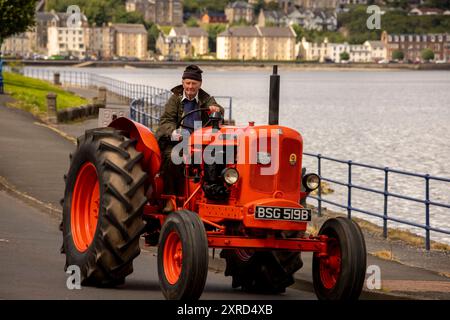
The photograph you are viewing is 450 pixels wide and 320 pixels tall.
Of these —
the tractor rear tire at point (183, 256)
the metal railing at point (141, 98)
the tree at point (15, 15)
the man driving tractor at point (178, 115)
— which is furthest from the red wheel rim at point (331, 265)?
the tree at point (15, 15)

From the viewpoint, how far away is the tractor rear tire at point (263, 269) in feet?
43.9

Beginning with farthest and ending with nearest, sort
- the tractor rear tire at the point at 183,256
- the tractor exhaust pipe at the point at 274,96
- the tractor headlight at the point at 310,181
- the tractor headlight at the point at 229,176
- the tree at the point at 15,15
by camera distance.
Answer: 1. the tree at the point at 15,15
2. the tractor exhaust pipe at the point at 274,96
3. the tractor headlight at the point at 310,181
4. the tractor headlight at the point at 229,176
5. the tractor rear tire at the point at 183,256

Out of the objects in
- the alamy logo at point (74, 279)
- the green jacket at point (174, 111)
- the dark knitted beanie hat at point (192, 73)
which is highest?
the dark knitted beanie hat at point (192, 73)

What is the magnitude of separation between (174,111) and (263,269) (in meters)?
1.89

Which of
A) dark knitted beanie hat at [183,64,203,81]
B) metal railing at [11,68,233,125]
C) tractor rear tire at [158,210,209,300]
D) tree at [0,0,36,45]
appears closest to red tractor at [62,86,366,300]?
tractor rear tire at [158,210,209,300]

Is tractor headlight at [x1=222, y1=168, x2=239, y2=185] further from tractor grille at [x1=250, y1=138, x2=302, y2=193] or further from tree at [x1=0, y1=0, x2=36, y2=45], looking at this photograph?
tree at [x1=0, y1=0, x2=36, y2=45]

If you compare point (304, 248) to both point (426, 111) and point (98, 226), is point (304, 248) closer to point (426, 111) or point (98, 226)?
point (98, 226)

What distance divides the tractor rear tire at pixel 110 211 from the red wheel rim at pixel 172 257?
462 millimetres

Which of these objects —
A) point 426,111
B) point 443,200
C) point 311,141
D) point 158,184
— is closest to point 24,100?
point 443,200

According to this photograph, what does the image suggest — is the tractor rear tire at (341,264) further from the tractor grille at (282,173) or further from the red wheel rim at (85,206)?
the red wheel rim at (85,206)

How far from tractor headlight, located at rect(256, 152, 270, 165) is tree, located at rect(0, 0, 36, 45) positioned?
59432 millimetres

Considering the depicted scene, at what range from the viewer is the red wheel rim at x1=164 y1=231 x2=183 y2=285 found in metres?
12.1

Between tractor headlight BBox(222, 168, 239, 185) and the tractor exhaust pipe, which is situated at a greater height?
the tractor exhaust pipe

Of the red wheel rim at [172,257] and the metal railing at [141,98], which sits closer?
the red wheel rim at [172,257]
